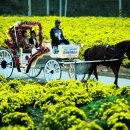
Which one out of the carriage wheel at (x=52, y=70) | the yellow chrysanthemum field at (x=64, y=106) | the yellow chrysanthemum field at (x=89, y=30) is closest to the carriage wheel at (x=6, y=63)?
the carriage wheel at (x=52, y=70)

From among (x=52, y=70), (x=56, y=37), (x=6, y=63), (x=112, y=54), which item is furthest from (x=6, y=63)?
(x=112, y=54)

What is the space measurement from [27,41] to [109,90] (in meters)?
5.68

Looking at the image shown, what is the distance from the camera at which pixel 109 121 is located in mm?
8555

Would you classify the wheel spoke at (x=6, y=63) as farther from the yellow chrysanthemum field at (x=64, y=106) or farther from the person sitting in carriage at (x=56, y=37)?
the yellow chrysanthemum field at (x=64, y=106)

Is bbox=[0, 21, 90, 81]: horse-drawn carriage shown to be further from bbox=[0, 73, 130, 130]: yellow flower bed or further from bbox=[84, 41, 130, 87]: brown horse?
bbox=[0, 73, 130, 130]: yellow flower bed

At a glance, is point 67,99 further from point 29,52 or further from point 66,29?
point 66,29

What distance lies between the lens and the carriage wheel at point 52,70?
16.1 meters

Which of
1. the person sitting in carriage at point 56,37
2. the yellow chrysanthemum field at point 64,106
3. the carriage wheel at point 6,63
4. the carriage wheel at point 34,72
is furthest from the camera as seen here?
the carriage wheel at point 34,72

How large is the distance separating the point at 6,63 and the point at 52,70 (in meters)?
1.83

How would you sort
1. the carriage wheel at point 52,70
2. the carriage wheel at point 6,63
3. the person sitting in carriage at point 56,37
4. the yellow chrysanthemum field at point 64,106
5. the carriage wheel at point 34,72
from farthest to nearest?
1. the carriage wheel at point 34,72
2. the carriage wheel at point 6,63
3. the person sitting in carriage at point 56,37
4. the carriage wheel at point 52,70
5. the yellow chrysanthemum field at point 64,106

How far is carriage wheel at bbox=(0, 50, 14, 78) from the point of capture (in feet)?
56.2

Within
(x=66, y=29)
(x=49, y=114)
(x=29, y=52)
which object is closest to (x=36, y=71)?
(x=29, y=52)

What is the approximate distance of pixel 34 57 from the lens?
16.6 metres

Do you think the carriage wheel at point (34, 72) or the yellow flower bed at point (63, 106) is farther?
the carriage wheel at point (34, 72)
